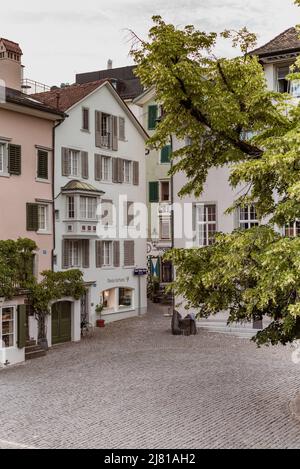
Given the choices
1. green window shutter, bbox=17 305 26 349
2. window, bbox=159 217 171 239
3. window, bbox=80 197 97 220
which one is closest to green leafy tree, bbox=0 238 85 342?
green window shutter, bbox=17 305 26 349

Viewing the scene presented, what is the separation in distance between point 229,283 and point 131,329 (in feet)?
64.0

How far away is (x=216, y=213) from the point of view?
31469mm

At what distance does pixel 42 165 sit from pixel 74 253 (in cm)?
547

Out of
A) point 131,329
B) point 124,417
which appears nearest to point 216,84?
point 124,417

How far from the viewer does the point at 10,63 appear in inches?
1299

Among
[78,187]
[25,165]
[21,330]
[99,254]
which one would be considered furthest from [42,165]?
[21,330]

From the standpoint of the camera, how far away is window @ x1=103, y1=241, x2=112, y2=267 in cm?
3631

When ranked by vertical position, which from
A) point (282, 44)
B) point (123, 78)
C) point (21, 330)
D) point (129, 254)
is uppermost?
point (123, 78)

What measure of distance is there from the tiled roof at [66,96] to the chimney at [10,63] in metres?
2.24

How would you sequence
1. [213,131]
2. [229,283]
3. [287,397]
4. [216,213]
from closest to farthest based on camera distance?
[229,283]
[213,131]
[287,397]
[216,213]

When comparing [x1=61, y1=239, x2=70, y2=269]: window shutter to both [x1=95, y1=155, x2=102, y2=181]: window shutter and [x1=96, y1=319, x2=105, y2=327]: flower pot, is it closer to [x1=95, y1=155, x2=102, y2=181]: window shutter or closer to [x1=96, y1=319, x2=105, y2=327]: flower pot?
[x1=96, y1=319, x2=105, y2=327]: flower pot

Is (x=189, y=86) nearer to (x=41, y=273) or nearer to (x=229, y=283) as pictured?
(x=229, y=283)

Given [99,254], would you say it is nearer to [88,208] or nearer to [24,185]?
[88,208]

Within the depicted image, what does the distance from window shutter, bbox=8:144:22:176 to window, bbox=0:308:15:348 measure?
7.96 m
